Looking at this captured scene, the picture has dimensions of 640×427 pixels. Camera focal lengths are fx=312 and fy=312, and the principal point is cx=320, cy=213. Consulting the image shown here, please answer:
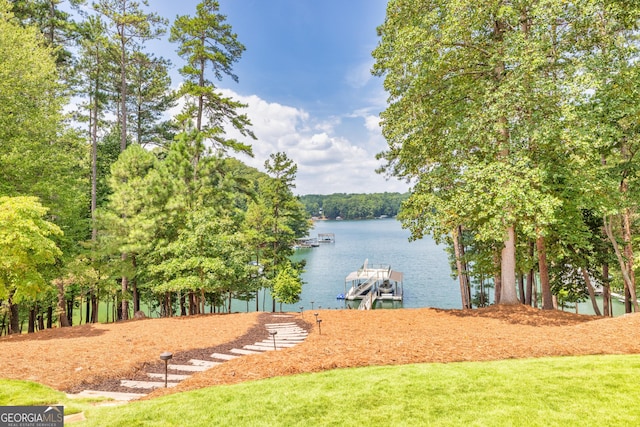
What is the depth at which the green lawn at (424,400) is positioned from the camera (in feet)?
10.8

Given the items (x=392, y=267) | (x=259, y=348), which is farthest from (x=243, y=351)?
(x=392, y=267)

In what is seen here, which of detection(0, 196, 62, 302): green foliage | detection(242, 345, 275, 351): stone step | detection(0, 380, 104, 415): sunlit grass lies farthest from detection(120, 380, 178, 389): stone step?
detection(0, 196, 62, 302): green foliage

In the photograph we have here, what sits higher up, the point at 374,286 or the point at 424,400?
the point at 424,400

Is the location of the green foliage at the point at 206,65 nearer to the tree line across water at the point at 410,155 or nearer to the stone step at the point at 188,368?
the tree line across water at the point at 410,155

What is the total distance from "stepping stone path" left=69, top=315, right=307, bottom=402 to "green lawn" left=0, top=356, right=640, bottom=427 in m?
1.14

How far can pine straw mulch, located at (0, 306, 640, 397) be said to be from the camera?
5.40 meters

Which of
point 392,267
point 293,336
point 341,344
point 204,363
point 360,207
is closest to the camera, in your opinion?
point 204,363

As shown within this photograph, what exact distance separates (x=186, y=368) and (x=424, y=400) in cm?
451

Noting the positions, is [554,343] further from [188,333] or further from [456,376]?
[188,333]

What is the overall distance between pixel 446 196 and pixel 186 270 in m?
10.7

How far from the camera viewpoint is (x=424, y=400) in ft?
12.2

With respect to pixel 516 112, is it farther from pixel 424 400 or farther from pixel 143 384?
pixel 143 384

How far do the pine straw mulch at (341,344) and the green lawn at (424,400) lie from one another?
777 mm

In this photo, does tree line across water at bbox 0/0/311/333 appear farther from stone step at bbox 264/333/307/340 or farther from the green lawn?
the green lawn
